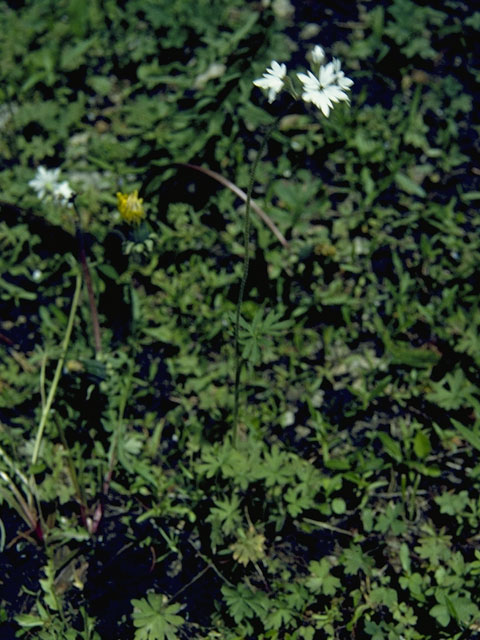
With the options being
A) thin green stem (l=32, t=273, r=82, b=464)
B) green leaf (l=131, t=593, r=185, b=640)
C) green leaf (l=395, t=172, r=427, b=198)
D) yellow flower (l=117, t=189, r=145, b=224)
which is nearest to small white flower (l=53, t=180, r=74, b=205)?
thin green stem (l=32, t=273, r=82, b=464)

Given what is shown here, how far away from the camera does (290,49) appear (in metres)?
3.49

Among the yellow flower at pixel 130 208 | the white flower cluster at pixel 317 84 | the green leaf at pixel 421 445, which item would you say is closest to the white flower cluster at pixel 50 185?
the yellow flower at pixel 130 208

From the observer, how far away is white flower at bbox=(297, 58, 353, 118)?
171cm

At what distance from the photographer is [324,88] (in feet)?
5.75

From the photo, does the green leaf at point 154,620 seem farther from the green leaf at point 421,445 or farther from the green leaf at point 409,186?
the green leaf at point 409,186

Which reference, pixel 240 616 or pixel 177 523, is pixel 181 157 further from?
pixel 240 616

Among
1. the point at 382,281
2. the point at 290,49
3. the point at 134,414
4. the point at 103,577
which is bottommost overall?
the point at 103,577

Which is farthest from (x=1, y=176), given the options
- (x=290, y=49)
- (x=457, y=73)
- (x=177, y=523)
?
(x=457, y=73)

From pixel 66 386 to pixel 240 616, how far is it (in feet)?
3.75

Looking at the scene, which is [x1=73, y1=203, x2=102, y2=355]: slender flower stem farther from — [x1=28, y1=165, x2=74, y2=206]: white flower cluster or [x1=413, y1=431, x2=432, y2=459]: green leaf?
A: [x1=413, y1=431, x2=432, y2=459]: green leaf

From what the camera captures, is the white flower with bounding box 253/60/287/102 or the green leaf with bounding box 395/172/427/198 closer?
the white flower with bounding box 253/60/287/102

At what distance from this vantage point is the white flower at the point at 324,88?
1.71 m

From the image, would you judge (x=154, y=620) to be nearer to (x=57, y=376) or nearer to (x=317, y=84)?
(x=57, y=376)

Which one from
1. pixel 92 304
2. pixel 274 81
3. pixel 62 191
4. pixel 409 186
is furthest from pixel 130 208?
pixel 409 186
